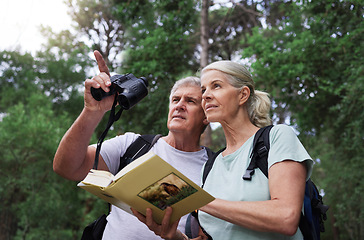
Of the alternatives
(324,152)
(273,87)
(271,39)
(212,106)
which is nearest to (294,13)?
(271,39)

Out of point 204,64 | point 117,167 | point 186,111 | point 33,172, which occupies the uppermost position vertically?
point 186,111

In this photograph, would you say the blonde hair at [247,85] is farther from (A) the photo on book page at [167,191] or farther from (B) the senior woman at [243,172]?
(A) the photo on book page at [167,191]

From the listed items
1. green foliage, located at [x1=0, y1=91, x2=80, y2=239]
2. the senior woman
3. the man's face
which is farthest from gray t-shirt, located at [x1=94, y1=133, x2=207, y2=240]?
green foliage, located at [x1=0, y1=91, x2=80, y2=239]

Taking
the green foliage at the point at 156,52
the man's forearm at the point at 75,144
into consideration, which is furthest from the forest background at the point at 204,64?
the man's forearm at the point at 75,144

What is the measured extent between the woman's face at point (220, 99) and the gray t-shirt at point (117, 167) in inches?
26.5

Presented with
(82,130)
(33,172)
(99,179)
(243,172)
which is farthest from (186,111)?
(33,172)

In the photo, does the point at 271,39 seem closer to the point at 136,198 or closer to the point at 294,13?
the point at 294,13

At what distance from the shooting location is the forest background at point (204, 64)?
9203 millimetres

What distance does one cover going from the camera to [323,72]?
31.3ft

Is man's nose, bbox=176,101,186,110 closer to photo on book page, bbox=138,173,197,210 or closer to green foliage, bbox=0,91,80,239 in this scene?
photo on book page, bbox=138,173,197,210

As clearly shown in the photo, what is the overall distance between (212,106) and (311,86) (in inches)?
312

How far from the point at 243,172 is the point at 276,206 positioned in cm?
38

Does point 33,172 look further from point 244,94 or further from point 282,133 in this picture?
point 282,133

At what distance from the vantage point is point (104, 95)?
2.45 meters
